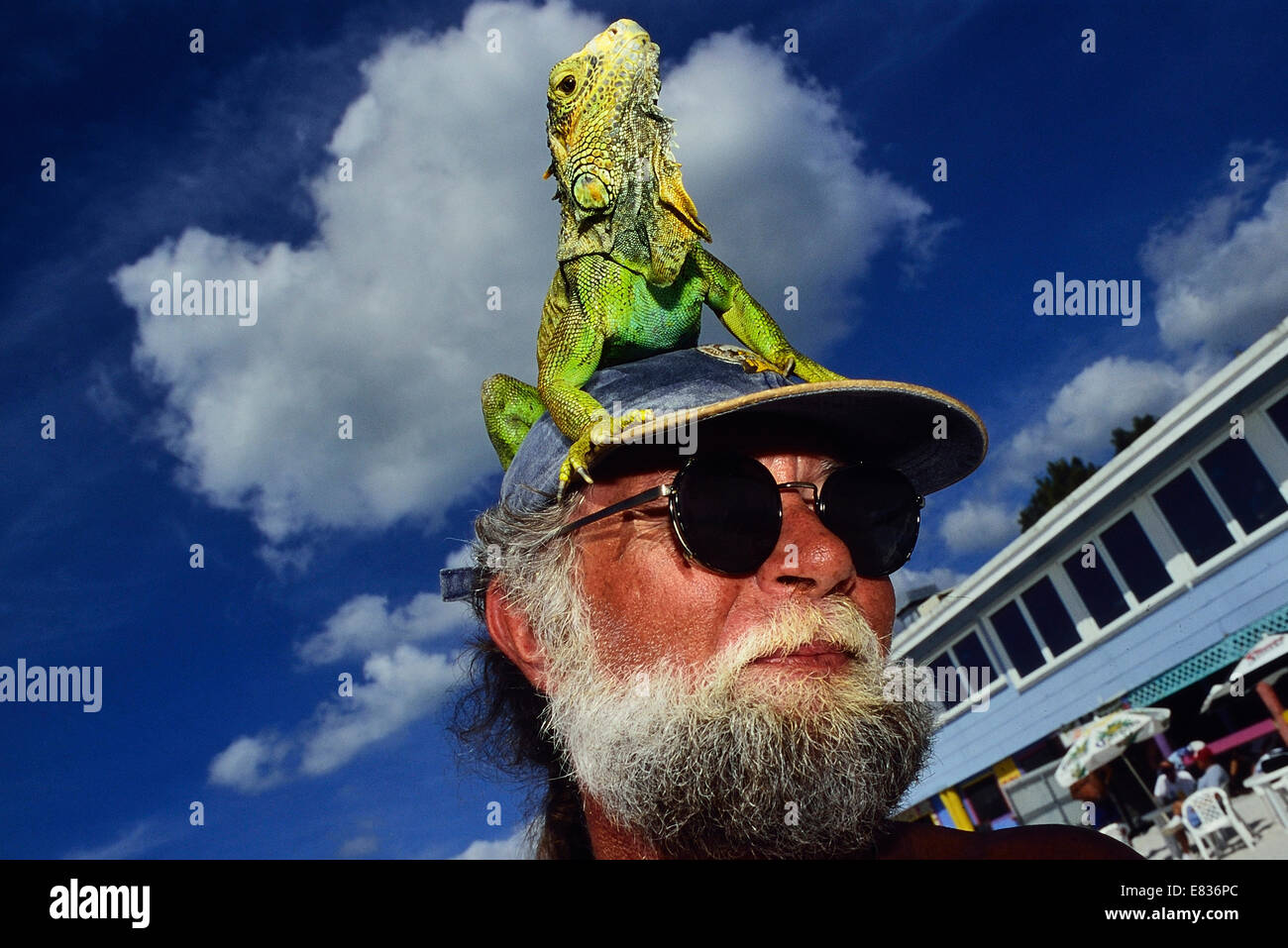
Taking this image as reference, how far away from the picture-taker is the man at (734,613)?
1.94 meters

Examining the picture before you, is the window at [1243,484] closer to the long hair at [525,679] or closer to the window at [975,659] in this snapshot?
the window at [975,659]

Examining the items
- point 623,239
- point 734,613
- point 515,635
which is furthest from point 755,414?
point 515,635

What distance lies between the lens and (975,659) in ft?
59.8

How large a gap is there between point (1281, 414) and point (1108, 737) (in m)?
5.24

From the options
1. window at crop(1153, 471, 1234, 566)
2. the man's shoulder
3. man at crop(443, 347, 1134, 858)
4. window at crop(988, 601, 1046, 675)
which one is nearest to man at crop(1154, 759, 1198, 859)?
window at crop(988, 601, 1046, 675)

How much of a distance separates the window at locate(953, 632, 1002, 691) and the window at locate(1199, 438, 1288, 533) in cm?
621

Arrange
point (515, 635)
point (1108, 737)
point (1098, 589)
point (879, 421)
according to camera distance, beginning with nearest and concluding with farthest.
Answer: point (879, 421) → point (515, 635) → point (1108, 737) → point (1098, 589)

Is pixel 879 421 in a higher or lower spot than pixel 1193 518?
lower

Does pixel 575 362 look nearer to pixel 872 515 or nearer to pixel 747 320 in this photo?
pixel 747 320

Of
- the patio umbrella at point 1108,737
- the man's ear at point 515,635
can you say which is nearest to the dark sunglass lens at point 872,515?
the man's ear at point 515,635
